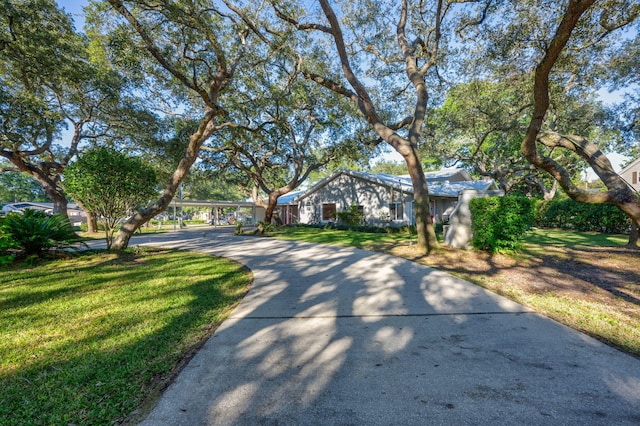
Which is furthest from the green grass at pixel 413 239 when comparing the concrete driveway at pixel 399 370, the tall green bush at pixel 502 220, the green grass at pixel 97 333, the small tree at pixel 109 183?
the small tree at pixel 109 183

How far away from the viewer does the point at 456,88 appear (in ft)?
44.7

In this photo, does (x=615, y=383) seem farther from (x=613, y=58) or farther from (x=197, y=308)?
(x=613, y=58)

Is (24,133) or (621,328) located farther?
(24,133)

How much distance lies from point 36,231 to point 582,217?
23870 mm

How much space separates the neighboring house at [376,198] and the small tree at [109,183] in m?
12.5

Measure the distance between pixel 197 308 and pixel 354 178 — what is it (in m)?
16.5

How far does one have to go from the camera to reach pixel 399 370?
2389 mm

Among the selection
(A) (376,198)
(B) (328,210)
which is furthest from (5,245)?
(B) (328,210)

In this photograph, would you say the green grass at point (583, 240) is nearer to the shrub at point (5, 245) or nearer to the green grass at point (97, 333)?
the green grass at point (97, 333)

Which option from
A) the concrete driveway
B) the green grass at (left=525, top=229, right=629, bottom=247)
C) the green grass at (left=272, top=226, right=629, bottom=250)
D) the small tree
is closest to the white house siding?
the green grass at (left=272, top=226, right=629, bottom=250)

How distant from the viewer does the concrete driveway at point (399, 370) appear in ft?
6.15

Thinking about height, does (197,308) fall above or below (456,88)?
below

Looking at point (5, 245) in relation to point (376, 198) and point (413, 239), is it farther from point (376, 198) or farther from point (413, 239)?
point (376, 198)

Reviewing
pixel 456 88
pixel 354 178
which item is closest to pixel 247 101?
pixel 354 178
